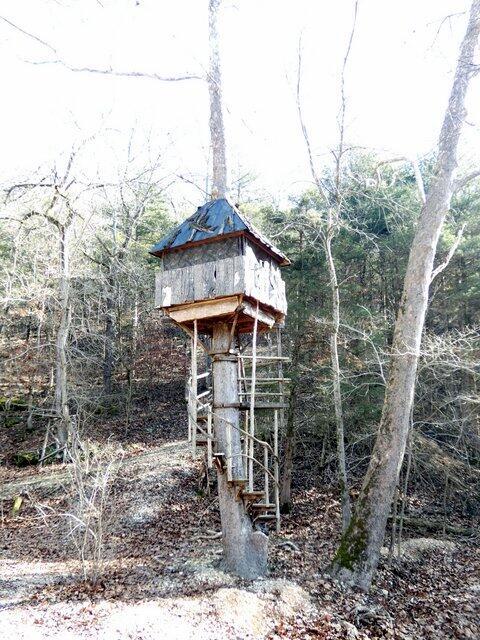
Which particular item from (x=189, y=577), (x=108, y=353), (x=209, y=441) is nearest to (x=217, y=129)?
(x=209, y=441)

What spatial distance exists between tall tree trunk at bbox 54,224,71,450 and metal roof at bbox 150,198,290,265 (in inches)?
318

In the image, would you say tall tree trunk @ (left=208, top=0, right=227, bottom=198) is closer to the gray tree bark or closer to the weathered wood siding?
the weathered wood siding

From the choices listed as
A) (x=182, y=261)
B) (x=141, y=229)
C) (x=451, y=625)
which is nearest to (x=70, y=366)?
(x=141, y=229)

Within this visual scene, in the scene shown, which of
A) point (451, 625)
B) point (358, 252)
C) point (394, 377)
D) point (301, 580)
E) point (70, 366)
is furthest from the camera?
point (70, 366)

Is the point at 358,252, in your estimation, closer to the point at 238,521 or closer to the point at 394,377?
the point at 394,377

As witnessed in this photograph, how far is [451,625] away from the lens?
7.07 m

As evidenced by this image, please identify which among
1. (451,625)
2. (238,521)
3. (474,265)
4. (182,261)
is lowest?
(451,625)

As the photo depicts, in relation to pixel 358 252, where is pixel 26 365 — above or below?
below

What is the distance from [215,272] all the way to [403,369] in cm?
389

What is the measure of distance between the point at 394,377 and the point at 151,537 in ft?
20.8

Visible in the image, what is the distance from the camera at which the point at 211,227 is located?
28.7 ft

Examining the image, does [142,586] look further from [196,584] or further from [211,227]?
[211,227]

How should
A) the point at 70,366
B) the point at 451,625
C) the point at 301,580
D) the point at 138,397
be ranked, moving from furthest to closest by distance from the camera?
the point at 138,397
the point at 70,366
the point at 301,580
the point at 451,625

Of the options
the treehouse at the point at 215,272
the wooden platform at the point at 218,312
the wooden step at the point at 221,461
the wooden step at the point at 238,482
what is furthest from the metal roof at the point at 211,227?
the wooden step at the point at 238,482
